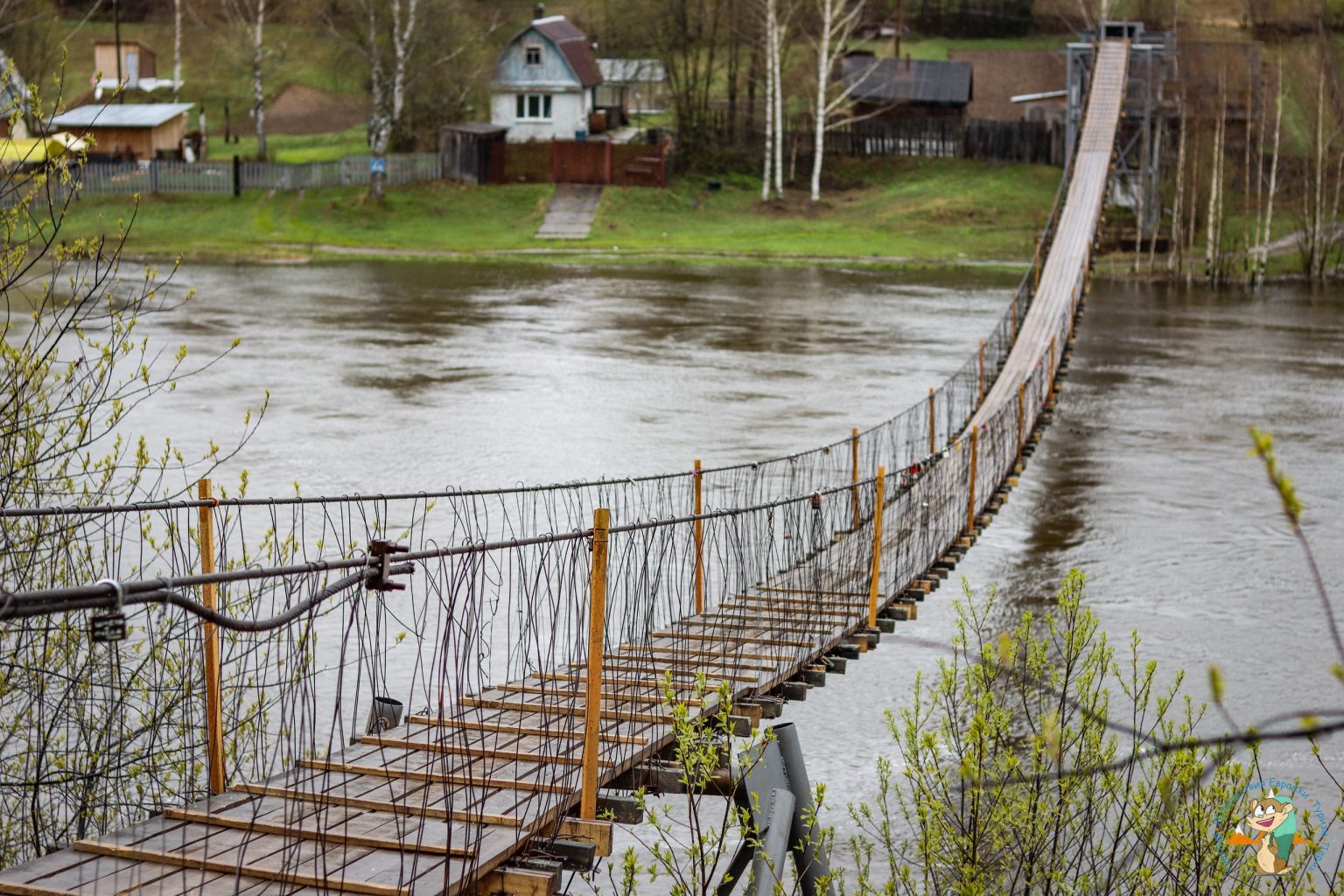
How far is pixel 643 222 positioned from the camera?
179 feet

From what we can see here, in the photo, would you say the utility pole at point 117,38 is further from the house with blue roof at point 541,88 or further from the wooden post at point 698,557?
the house with blue roof at point 541,88

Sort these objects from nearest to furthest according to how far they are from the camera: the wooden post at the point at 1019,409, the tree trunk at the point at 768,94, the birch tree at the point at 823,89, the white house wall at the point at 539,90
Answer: the wooden post at the point at 1019,409 < the birch tree at the point at 823,89 < the tree trunk at the point at 768,94 < the white house wall at the point at 539,90

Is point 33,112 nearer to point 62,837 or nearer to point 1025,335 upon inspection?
point 62,837

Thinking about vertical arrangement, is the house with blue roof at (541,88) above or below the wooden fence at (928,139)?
above

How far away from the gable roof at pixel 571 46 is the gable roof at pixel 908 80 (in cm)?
948

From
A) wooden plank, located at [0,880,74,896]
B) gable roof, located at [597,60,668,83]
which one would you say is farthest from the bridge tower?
wooden plank, located at [0,880,74,896]

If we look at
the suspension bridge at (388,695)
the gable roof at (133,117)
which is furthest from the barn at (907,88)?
the suspension bridge at (388,695)

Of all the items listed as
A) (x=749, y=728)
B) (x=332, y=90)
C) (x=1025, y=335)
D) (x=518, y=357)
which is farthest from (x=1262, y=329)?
(x=332, y=90)

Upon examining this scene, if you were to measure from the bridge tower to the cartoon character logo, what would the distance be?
136ft

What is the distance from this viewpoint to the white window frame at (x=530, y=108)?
60000mm

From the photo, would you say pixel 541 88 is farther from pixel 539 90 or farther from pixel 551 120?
pixel 551 120

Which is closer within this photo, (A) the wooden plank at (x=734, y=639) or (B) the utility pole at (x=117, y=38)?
(B) the utility pole at (x=117, y=38)

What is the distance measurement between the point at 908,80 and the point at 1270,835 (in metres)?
58.1

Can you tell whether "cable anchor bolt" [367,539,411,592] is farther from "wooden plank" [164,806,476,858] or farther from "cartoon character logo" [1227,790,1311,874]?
"cartoon character logo" [1227,790,1311,874]
